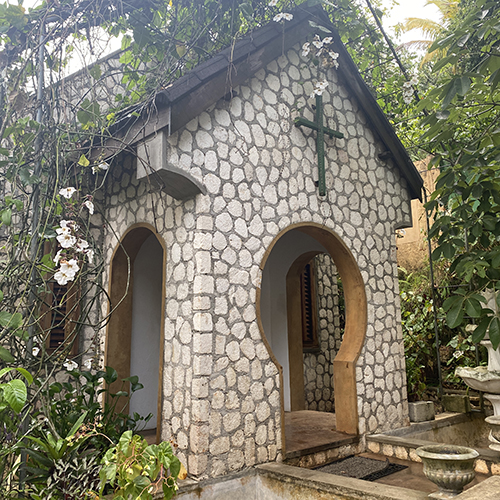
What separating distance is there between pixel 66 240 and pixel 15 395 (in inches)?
48.9

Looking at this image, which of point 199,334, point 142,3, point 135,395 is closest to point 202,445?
point 199,334

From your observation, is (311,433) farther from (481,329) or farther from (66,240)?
(66,240)

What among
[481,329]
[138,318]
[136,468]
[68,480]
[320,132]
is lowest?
[68,480]

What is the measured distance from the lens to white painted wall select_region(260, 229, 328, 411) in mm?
8078

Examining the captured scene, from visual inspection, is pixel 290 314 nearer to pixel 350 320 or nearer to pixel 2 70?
pixel 350 320

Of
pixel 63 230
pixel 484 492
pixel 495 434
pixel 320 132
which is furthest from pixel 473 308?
pixel 63 230

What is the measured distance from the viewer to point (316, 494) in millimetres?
4230

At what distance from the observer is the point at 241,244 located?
16.6 feet

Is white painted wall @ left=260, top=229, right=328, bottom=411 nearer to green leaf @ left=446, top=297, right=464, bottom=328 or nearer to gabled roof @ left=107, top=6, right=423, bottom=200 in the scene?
gabled roof @ left=107, top=6, right=423, bottom=200

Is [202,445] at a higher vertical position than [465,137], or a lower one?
lower

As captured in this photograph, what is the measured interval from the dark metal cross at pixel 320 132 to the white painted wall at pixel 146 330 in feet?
8.27

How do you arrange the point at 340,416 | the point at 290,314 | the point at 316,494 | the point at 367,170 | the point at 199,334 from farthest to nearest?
the point at 290,314
the point at 367,170
the point at 340,416
the point at 199,334
the point at 316,494

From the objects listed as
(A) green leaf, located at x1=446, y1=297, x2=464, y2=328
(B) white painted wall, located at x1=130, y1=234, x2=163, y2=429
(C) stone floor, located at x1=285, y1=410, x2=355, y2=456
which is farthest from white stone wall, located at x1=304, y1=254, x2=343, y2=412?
(A) green leaf, located at x1=446, y1=297, x2=464, y2=328

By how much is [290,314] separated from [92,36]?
5.39m
